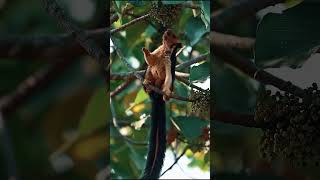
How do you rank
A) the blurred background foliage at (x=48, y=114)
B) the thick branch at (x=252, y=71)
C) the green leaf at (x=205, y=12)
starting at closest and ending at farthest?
the blurred background foliage at (x=48, y=114), the thick branch at (x=252, y=71), the green leaf at (x=205, y=12)

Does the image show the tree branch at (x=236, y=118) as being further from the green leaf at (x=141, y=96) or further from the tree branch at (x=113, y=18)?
the tree branch at (x=113, y=18)

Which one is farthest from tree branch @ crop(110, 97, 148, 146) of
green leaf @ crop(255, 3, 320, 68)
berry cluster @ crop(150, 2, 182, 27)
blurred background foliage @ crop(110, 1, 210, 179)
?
green leaf @ crop(255, 3, 320, 68)

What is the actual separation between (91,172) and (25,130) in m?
0.18

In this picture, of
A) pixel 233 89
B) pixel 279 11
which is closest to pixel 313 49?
pixel 279 11

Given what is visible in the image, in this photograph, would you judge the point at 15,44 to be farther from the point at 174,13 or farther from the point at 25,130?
the point at 174,13

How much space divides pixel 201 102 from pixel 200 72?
0.23ft

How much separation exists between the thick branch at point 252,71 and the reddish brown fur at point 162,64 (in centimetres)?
10

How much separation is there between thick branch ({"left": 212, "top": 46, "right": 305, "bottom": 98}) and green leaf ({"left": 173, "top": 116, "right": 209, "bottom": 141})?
→ 152 mm

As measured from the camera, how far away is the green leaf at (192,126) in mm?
1370

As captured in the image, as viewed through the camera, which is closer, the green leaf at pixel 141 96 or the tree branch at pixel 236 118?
the tree branch at pixel 236 118

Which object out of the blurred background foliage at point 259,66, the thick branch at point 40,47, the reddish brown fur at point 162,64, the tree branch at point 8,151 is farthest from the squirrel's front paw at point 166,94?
the tree branch at point 8,151

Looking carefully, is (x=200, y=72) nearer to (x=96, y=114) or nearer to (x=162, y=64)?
(x=162, y=64)

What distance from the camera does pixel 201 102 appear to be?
138 cm

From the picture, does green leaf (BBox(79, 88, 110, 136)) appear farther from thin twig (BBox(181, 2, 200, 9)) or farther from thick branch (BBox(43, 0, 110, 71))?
thin twig (BBox(181, 2, 200, 9))
